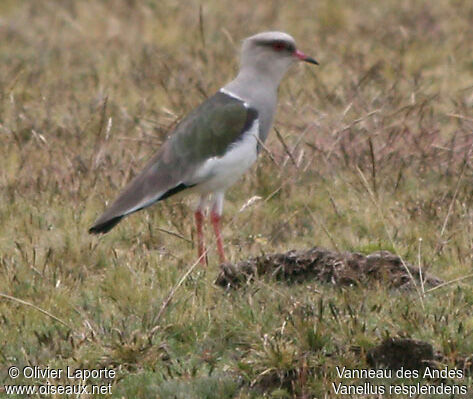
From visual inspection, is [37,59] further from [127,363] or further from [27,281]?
[127,363]

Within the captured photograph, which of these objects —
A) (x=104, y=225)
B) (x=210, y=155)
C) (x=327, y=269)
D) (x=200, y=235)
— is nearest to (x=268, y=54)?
(x=210, y=155)

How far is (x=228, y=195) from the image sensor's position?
30.2 ft

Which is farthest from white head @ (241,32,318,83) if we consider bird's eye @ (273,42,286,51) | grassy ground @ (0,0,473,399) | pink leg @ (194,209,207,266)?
pink leg @ (194,209,207,266)

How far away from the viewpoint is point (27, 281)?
279 inches

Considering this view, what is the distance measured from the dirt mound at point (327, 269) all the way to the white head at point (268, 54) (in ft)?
5.84

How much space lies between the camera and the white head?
322 inches

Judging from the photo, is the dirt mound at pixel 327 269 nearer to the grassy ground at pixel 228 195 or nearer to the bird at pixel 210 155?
the grassy ground at pixel 228 195

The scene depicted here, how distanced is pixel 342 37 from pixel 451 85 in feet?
7.63

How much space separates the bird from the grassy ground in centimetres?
30

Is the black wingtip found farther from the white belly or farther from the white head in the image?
the white head

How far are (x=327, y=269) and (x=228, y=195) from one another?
2.51 meters

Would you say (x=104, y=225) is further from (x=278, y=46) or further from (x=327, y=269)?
(x=278, y=46)

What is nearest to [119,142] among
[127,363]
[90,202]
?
[90,202]

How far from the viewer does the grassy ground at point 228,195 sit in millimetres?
6016
